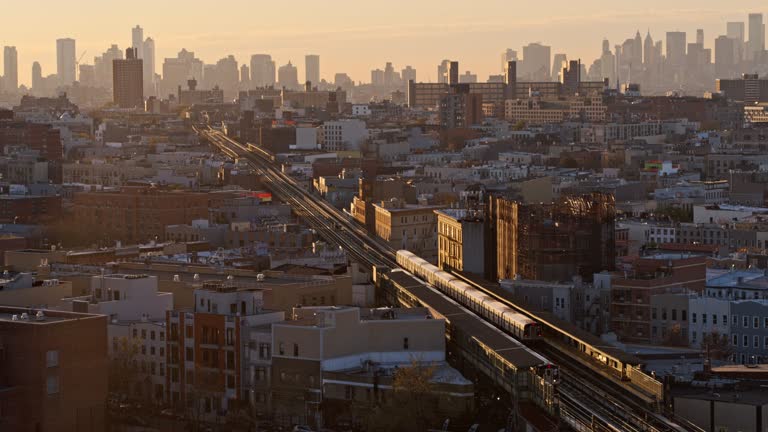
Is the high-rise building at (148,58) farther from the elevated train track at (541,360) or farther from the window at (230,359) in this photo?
the window at (230,359)

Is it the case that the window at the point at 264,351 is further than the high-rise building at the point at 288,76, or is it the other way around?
the high-rise building at the point at 288,76


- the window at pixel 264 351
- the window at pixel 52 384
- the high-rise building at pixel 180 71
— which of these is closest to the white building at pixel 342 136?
the window at pixel 264 351

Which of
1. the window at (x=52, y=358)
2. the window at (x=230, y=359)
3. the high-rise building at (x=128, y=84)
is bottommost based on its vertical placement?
the window at (x=230, y=359)

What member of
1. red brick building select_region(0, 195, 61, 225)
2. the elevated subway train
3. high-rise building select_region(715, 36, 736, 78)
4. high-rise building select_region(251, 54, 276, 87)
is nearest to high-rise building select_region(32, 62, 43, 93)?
high-rise building select_region(251, 54, 276, 87)

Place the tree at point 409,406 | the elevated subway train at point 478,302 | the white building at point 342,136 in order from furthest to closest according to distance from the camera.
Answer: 1. the white building at point 342,136
2. the elevated subway train at point 478,302
3. the tree at point 409,406

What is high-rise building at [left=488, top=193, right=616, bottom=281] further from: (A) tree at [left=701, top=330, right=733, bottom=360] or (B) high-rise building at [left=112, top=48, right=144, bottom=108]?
(B) high-rise building at [left=112, top=48, right=144, bottom=108]

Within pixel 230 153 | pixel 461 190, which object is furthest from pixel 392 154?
pixel 461 190

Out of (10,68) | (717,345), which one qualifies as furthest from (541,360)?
(10,68)

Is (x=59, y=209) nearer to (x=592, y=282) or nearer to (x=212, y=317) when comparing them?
(x=592, y=282)
